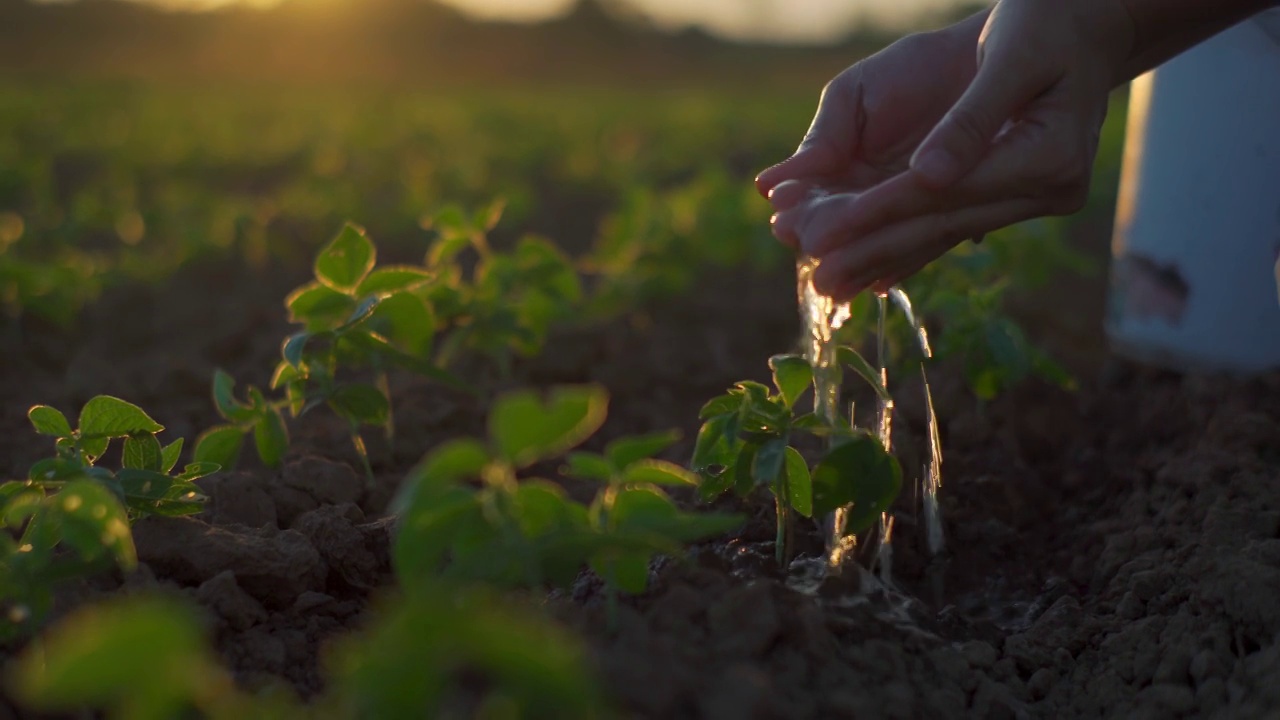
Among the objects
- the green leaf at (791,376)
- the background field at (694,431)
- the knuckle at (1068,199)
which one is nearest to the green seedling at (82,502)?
the background field at (694,431)

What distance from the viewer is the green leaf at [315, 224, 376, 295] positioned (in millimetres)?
2035

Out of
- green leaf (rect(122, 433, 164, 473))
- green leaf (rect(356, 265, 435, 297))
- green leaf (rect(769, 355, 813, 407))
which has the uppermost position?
green leaf (rect(356, 265, 435, 297))

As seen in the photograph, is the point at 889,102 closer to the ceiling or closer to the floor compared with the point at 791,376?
closer to the ceiling

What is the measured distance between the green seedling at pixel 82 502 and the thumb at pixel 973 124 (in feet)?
3.75

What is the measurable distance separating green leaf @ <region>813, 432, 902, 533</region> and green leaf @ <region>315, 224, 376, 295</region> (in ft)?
3.12

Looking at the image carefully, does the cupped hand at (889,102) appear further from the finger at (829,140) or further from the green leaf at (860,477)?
the green leaf at (860,477)

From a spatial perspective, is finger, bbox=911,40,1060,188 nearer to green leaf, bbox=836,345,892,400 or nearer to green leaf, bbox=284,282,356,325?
green leaf, bbox=836,345,892,400

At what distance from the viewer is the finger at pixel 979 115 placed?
1618 mm

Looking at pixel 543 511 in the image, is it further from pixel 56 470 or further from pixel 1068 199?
pixel 1068 199

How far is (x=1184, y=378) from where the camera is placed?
2.96 m

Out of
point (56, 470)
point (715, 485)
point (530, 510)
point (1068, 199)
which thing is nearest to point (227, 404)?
point (56, 470)

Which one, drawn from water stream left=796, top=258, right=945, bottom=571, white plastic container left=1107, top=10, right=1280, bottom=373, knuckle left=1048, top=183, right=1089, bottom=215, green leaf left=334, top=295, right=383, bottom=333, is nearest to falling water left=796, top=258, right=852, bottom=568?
water stream left=796, top=258, right=945, bottom=571

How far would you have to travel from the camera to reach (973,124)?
1.65m

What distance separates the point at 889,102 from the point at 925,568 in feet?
2.79
